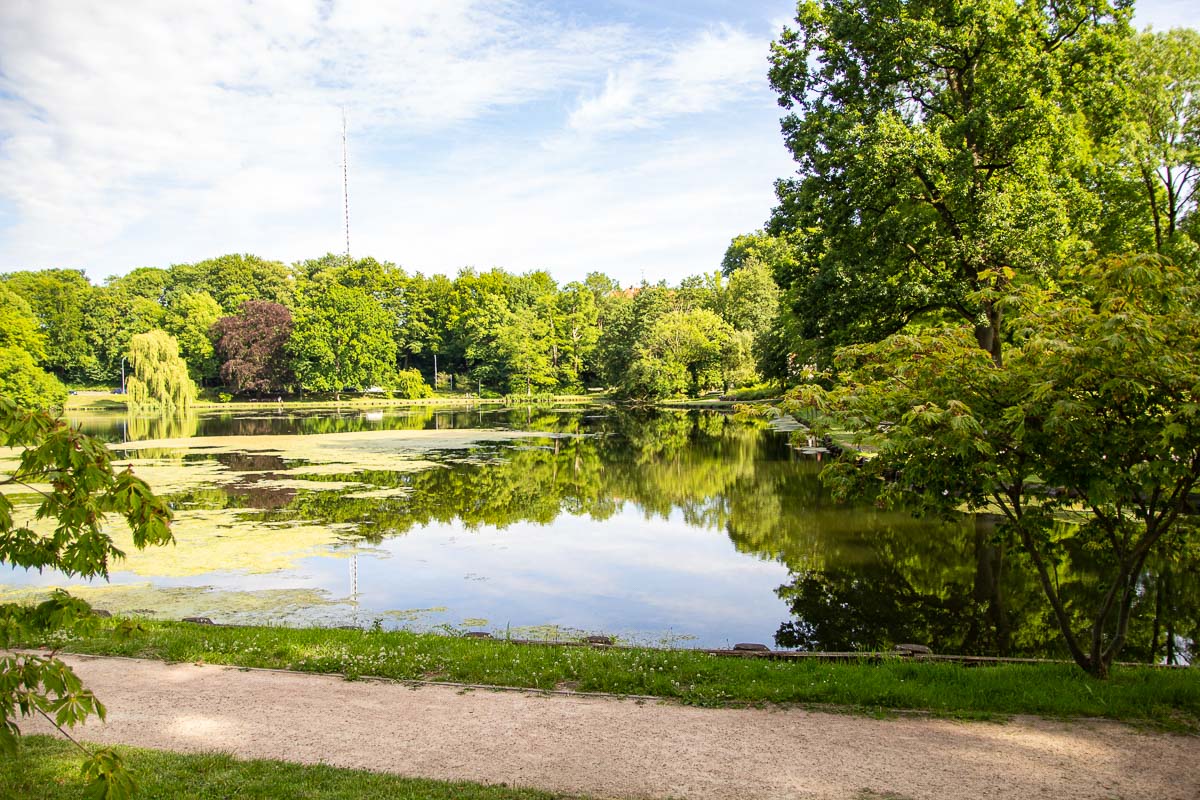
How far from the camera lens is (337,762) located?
5945mm

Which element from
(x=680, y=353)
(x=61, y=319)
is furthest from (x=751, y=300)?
(x=61, y=319)

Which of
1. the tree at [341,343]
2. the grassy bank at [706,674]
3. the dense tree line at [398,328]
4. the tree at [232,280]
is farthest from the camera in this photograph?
the tree at [232,280]

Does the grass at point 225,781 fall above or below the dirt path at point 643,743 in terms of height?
above

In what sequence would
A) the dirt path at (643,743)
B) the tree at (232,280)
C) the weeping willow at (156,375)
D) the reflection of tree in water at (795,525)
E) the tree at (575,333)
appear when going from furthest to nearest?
the tree at (232,280)
the tree at (575,333)
the weeping willow at (156,375)
the reflection of tree in water at (795,525)
the dirt path at (643,743)

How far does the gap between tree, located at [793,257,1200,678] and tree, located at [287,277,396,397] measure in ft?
246

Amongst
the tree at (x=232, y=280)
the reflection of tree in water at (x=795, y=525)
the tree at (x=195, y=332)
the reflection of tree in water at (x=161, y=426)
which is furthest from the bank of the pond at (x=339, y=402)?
the reflection of tree in water at (x=795, y=525)

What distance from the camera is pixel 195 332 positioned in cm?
7856

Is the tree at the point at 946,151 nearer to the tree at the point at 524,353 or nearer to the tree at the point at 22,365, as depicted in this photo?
the tree at the point at 22,365

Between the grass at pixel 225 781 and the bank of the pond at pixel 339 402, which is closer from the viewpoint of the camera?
the grass at pixel 225 781

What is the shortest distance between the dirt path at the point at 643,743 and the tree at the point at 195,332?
80067mm

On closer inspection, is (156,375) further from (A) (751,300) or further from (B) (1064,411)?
(B) (1064,411)

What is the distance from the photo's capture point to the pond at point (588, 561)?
36.8 feet

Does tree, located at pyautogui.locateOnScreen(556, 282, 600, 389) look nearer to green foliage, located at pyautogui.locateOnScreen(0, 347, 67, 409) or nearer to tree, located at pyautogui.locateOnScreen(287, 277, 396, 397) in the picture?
tree, located at pyautogui.locateOnScreen(287, 277, 396, 397)

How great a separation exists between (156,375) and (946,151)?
5184cm
